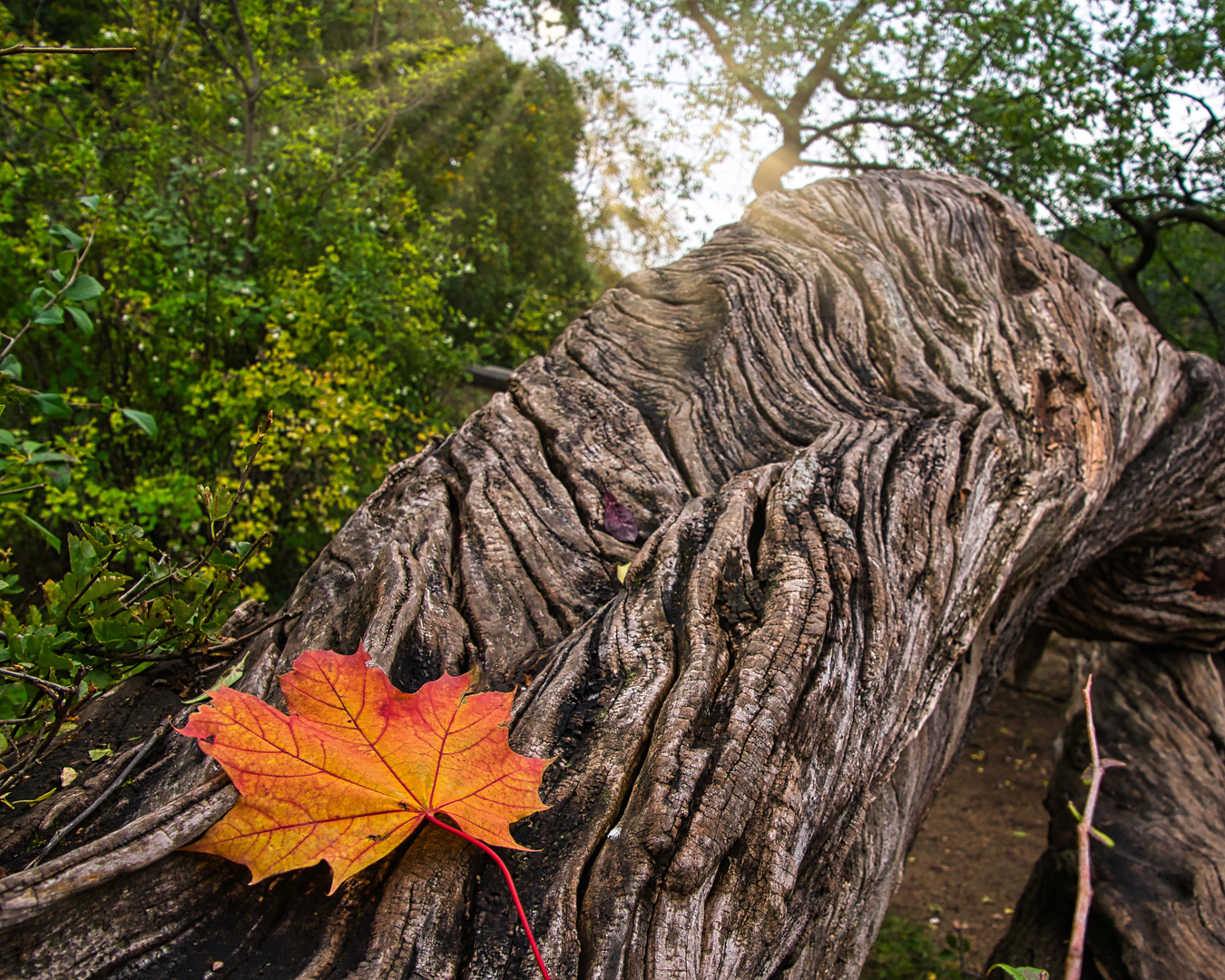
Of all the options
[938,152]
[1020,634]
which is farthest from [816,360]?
[938,152]

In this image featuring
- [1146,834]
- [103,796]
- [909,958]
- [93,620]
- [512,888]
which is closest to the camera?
[512,888]

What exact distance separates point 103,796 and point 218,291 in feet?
13.7

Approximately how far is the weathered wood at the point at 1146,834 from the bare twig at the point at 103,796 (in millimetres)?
3024

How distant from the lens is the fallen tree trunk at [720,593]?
0.93 m

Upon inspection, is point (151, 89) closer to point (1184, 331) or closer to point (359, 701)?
point (359, 701)

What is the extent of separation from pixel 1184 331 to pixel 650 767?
1144 centimetres

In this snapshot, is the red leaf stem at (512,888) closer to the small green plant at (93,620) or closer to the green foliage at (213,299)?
the small green plant at (93,620)

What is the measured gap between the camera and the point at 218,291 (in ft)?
14.8

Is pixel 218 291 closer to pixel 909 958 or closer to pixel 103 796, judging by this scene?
pixel 103 796

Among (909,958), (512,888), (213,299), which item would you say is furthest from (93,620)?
(909,958)

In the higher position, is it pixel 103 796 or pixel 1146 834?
pixel 1146 834

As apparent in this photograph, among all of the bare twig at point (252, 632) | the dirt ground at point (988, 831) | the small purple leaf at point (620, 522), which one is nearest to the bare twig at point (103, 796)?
the bare twig at point (252, 632)

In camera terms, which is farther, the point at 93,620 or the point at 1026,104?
the point at 1026,104

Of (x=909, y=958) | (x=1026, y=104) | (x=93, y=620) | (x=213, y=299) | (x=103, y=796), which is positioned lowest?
(x=909, y=958)
